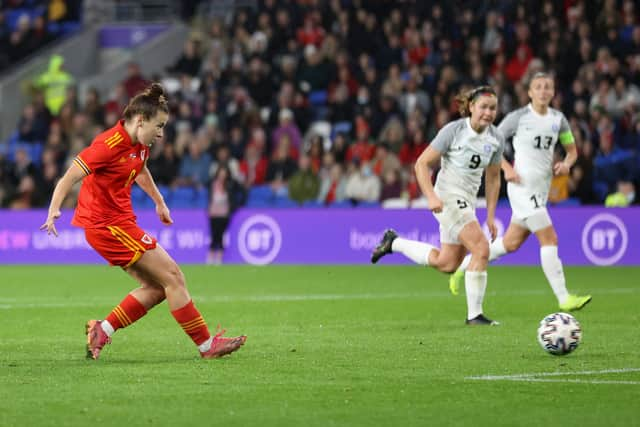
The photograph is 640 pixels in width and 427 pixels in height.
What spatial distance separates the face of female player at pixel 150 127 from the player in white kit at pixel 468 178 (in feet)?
10.1

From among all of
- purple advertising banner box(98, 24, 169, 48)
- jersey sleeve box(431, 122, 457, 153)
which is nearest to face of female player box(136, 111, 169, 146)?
jersey sleeve box(431, 122, 457, 153)

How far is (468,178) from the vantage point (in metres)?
12.8

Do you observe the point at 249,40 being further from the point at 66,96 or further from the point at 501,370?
the point at 501,370

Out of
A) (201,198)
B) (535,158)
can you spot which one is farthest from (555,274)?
(201,198)

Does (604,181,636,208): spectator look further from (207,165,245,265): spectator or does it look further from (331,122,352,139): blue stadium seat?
(207,165,245,265): spectator

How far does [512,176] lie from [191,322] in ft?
16.3

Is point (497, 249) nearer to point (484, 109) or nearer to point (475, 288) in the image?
point (475, 288)

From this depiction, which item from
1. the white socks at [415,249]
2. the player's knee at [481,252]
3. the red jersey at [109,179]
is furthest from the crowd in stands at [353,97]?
the red jersey at [109,179]

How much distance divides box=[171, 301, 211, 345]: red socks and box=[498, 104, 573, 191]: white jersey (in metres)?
5.34

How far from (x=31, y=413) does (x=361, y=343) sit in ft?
13.5

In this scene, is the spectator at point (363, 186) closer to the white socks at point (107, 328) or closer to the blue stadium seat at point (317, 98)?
the blue stadium seat at point (317, 98)

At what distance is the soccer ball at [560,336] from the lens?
9852mm

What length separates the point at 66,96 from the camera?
30.6 meters

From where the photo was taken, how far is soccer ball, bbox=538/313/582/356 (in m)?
9.85
